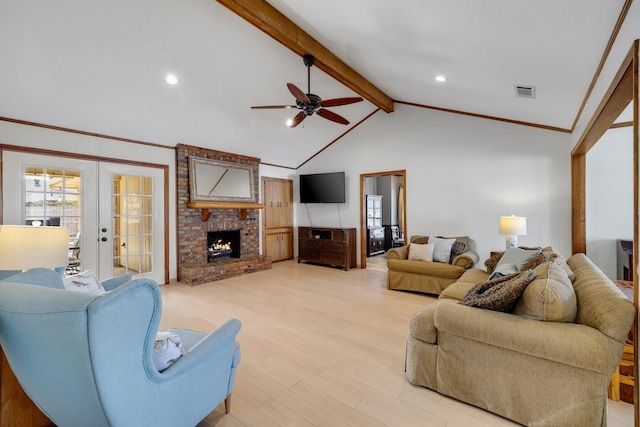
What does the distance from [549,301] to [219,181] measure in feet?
18.2

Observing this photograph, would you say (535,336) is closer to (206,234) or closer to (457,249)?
(457,249)

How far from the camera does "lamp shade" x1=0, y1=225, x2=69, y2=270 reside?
173 cm

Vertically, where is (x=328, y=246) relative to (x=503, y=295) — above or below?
below

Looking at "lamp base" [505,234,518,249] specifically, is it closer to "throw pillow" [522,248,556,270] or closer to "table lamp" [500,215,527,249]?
"table lamp" [500,215,527,249]

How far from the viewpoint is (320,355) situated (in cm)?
262

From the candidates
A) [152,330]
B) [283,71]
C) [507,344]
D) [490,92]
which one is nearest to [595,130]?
[490,92]

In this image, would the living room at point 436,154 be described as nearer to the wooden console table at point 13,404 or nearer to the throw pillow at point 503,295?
the throw pillow at point 503,295

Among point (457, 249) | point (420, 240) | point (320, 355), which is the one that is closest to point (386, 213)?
point (420, 240)

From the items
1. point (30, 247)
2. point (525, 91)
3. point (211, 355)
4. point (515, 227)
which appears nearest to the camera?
point (211, 355)

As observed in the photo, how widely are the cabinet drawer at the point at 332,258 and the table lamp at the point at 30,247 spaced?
4.97 metres

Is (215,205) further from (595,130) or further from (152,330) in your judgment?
(595,130)

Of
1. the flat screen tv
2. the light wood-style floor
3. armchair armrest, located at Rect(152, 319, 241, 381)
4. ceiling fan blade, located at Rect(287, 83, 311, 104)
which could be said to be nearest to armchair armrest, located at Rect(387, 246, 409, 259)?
the light wood-style floor

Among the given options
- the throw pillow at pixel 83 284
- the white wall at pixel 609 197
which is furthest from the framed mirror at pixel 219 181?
the white wall at pixel 609 197

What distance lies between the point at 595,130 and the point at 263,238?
598cm
